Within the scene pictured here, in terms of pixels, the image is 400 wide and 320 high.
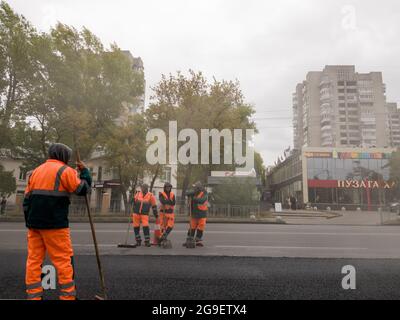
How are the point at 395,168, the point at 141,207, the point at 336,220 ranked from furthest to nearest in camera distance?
the point at 395,168 < the point at 336,220 < the point at 141,207

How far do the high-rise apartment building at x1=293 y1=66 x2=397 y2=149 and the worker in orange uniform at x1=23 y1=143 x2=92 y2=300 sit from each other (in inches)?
3091

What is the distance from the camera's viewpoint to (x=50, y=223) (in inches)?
139

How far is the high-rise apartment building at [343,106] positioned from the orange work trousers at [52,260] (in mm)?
78640

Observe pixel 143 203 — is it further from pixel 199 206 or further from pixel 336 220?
pixel 336 220

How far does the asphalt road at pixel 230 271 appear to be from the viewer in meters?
4.28

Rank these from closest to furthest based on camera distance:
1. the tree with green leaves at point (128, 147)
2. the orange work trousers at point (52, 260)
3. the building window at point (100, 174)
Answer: the orange work trousers at point (52, 260)
the tree with green leaves at point (128, 147)
the building window at point (100, 174)

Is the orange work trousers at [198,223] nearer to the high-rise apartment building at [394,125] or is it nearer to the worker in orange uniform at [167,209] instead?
the worker in orange uniform at [167,209]

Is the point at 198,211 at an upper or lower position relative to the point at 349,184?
lower

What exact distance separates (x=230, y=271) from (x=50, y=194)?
345 centimetres

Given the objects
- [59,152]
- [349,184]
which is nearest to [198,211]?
[59,152]

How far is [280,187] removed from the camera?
6294cm

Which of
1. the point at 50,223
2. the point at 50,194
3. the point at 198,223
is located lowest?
the point at 198,223

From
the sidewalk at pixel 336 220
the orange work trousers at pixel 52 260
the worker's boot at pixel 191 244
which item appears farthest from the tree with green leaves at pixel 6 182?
the orange work trousers at pixel 52 260
